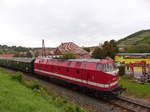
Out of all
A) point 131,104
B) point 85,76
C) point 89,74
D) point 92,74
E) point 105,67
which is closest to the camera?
point 131,104

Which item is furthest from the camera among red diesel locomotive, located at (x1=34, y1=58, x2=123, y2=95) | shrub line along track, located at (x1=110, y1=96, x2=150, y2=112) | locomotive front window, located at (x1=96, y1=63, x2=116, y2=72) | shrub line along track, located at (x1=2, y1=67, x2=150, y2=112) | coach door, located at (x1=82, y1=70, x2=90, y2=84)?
coach door, located at (x1=82, y1=70, x2=90, y2=84)

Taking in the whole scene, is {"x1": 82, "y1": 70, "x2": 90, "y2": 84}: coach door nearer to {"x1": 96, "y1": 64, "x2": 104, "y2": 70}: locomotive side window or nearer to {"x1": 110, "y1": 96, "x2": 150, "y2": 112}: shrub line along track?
{"x1": 96, "y1": 64, "x2": 104, "y2": 70}: locomotive side window

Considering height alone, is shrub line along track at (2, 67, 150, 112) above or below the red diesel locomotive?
below

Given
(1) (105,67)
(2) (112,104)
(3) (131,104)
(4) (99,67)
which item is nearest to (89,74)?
(4) (99,67)

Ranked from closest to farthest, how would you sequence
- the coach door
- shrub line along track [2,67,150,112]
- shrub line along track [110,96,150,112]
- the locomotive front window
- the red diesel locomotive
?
shrub line along track [110,96,150,112] < shrub line along track [2,67,150,112] < the red diesel locomotive < the locomotive front window < the coach door

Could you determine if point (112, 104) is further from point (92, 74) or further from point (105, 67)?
point (105, 67)

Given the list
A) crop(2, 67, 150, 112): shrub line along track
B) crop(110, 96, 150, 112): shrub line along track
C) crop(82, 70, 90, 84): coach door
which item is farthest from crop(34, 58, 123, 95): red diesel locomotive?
crop(2, 67, 150, 112): shrub line along track

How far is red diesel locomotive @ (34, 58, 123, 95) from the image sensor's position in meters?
13.8

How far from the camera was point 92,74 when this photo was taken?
48.1ft

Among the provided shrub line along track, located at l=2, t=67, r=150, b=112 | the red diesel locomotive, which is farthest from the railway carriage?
shrub line along track, located at l=2, t=67, r=150, b=112

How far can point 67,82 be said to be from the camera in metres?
18.6

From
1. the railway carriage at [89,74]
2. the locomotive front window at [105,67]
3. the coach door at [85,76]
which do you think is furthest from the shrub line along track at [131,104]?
the coach door at [85,76]

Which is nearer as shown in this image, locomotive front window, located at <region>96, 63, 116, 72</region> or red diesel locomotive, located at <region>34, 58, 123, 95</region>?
red diesel locomotive, located at <region>34, 58, 123, 95</region>

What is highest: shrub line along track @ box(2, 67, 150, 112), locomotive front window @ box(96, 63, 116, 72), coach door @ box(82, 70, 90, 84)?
locomotive front window @ box(96, 63, 116, 72)
